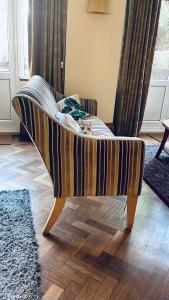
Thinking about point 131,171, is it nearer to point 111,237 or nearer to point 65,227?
point 111,237

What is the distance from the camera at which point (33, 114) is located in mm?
1495

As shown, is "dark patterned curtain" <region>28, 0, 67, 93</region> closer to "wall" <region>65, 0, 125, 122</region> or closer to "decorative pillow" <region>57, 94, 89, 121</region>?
"wall" <region>65, 0, 125, 122</region>

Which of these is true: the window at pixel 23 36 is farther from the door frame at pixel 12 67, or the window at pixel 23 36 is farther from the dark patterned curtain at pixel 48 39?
the dark patterned curtain at pixel 48 39

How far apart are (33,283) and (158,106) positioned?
319cm

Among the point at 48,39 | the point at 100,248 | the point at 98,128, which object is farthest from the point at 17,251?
the point at 48,39

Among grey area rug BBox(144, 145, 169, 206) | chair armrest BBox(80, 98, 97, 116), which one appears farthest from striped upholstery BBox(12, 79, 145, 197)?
chair armrest BBox(80, 98, 97, 116)

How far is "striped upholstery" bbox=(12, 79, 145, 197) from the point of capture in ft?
4.97

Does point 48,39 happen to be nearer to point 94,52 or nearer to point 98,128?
point 94,52

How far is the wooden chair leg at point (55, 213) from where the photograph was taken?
1.74 meters

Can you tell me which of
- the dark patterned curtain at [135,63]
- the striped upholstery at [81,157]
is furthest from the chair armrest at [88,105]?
the striped upholstery at [81,157]

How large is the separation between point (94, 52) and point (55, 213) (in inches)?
86.6

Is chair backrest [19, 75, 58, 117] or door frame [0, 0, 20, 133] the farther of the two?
door frame [0, 0, 20, 133]

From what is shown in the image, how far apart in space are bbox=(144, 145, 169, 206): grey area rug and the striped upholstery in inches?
29.6

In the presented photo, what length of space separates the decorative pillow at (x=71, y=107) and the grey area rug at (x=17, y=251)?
1.01 metres
